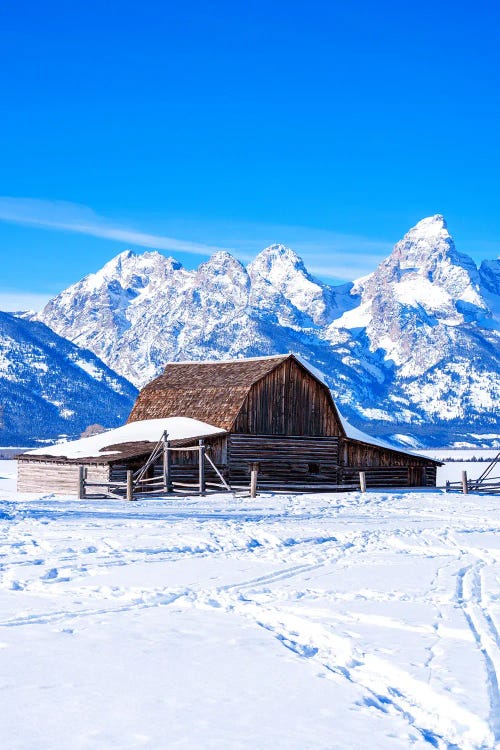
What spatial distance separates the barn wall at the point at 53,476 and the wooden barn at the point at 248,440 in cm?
5

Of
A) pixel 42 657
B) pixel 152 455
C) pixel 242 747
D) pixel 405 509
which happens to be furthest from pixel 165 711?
pixel 152 455

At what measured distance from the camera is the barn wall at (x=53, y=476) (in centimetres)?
3848

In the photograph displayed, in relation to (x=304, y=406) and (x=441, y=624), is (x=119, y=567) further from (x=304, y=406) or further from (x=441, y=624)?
(x=304, y=406)

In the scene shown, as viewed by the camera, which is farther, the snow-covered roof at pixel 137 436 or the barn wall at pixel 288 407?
the barn wall at pixel 288 407

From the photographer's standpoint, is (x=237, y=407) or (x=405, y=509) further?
(x=237, y=407)

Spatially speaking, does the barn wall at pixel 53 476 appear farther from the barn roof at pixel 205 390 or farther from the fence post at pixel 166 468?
the barn roof at pixel 205 390

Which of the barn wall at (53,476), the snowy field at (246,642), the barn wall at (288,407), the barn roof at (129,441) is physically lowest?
the snowy field at (246,642)

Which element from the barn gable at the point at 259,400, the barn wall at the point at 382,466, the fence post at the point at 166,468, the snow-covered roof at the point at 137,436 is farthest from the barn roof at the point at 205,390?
the barn wall at the point at 382,466

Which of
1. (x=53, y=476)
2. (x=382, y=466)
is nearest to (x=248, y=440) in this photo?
(x=382, y=466)

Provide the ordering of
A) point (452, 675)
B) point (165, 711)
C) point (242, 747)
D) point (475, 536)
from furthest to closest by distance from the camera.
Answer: point (475, 536) < point (452, 675) < point (165, 711) < point (242, 747)

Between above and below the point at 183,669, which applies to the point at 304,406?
above

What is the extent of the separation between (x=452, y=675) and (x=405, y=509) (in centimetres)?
2231

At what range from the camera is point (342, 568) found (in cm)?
1559

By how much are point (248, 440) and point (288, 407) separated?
2604 mm
